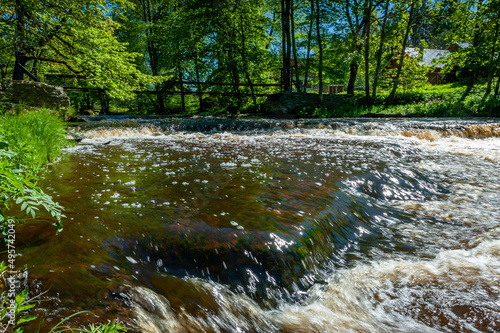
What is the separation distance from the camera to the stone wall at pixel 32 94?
11578 millimetres

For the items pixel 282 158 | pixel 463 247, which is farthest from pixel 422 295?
pixel 282 158

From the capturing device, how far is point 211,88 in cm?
2603

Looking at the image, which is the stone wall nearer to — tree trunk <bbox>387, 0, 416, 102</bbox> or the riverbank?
the riverbank

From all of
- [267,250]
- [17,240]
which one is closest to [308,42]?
[267,250]

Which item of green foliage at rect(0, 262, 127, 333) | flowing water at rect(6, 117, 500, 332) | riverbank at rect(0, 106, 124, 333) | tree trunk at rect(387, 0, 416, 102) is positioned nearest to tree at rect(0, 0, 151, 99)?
flowing water at rect(6, 117, 500, 332)

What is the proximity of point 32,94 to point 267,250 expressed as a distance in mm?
13481

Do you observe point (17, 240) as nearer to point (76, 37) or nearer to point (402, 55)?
point (76, 37)

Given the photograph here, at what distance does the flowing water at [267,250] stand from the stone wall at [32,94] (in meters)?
8.50

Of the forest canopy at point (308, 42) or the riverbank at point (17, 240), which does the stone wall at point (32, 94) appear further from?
the riverbank at point (17, 240)

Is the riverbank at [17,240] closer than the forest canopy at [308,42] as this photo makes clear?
Yes

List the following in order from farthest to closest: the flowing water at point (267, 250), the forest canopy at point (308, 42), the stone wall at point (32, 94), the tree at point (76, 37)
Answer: the forest canopy at point (308, 42) < the stone wall at point (32, 94) < the tree at point (76, 37) < the flowing water at point (267, 250)

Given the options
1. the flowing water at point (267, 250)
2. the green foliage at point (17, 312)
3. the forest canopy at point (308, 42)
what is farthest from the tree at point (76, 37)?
the green foliage at point (17, 312)

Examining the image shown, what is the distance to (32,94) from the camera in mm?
12227

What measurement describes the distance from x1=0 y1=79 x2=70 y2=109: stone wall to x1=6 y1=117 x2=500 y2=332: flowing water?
8500 mm
